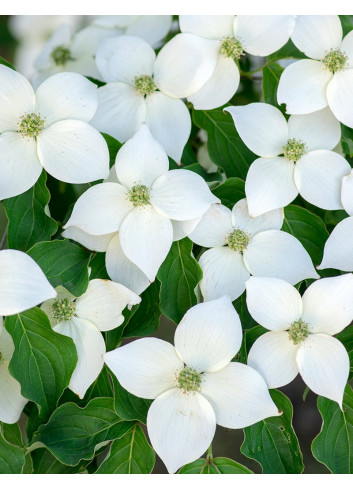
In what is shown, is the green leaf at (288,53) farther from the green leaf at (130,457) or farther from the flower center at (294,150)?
the green leaf at (130,457)

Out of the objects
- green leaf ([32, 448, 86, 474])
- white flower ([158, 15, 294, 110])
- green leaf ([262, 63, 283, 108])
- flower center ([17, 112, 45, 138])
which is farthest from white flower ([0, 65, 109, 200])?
green leaf ([32, 448, 86, 474])

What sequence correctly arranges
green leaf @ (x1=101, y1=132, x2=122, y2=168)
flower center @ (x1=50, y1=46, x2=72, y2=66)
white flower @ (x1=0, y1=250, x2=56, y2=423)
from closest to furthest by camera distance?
white flower @ (x1=0, y1=250, x2=56, y2=423) → green leaf @ (x1=101, y1=132, x2=122, y2=168) → flower center @ (x1=50, y1=46, x2=72, y2=66)

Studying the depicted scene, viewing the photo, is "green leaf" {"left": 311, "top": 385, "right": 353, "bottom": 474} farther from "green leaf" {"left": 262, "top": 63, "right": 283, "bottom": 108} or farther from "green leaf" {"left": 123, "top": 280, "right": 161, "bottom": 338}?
"green leaf" {"left": 262, "top": 63, "right": 283, "bottom": 108}

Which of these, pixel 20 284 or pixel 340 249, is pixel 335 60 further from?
pixel 20 284

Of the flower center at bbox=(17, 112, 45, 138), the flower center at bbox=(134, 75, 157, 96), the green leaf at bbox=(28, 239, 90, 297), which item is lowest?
the green leaf at bbox=(28, 239, 90, 297)

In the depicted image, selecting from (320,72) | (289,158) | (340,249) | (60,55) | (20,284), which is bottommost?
(20,284)

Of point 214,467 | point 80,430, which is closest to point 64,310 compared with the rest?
point 80,430
